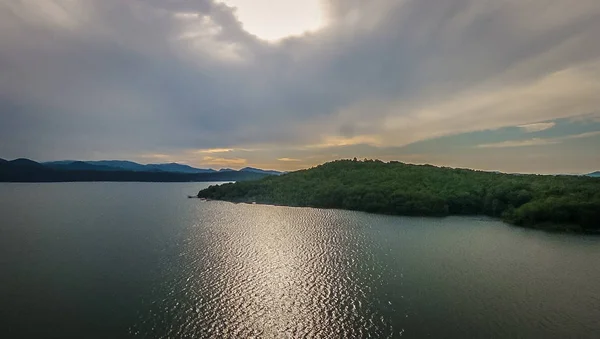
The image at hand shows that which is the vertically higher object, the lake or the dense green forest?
the dense green forest

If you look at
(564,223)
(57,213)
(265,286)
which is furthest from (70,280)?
(564,223)

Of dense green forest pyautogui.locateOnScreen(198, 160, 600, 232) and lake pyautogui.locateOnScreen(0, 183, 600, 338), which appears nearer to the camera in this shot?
lake pyautogui.locateOnScreen(0, 183, 600, 338)

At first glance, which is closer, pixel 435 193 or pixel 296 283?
pixel 296 283

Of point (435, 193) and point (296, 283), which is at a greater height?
point (435, 193)

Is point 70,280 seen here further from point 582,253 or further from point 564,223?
point 564,223

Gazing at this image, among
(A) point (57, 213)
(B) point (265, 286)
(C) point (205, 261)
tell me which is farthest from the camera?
(A) point (57, 213)
